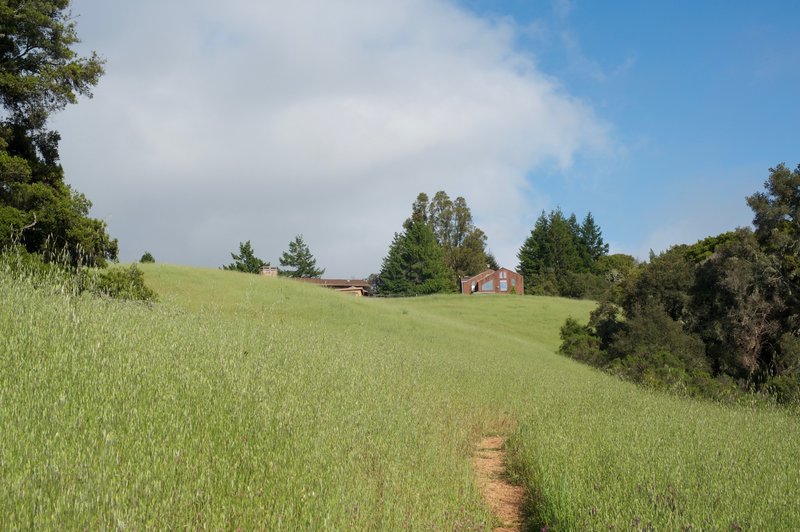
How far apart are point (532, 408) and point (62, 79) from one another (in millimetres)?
16170

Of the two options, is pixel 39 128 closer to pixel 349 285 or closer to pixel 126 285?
pixel 126 285

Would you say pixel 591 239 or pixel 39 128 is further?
pixel 591 239

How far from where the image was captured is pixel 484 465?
8.20 meters

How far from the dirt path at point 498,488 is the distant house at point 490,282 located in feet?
213

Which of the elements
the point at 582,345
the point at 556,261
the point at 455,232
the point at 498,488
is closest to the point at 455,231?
the point at 455,232

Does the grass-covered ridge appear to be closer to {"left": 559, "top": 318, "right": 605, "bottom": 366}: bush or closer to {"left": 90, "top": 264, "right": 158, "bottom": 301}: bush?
{"left": 90, "top": 264, "right": 158, "bottom": 301}: bush

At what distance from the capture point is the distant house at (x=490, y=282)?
242 feet

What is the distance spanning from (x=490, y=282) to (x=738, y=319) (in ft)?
171

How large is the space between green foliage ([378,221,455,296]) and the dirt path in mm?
61071

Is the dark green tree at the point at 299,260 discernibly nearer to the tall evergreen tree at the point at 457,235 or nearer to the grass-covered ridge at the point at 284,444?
the tall evergreen tree at the point at 457,235

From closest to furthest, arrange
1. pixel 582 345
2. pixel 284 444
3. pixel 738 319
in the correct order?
1. pixel 284 444
2. pixel 738 319
3. pixel 582 345

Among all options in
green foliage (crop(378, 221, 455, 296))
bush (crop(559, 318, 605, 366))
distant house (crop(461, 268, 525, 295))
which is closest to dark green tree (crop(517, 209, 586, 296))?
distant house (crop(461, 268, 525, 295))

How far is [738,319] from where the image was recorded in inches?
866

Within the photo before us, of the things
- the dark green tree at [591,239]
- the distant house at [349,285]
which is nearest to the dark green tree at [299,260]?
the distant house at [349,285]
